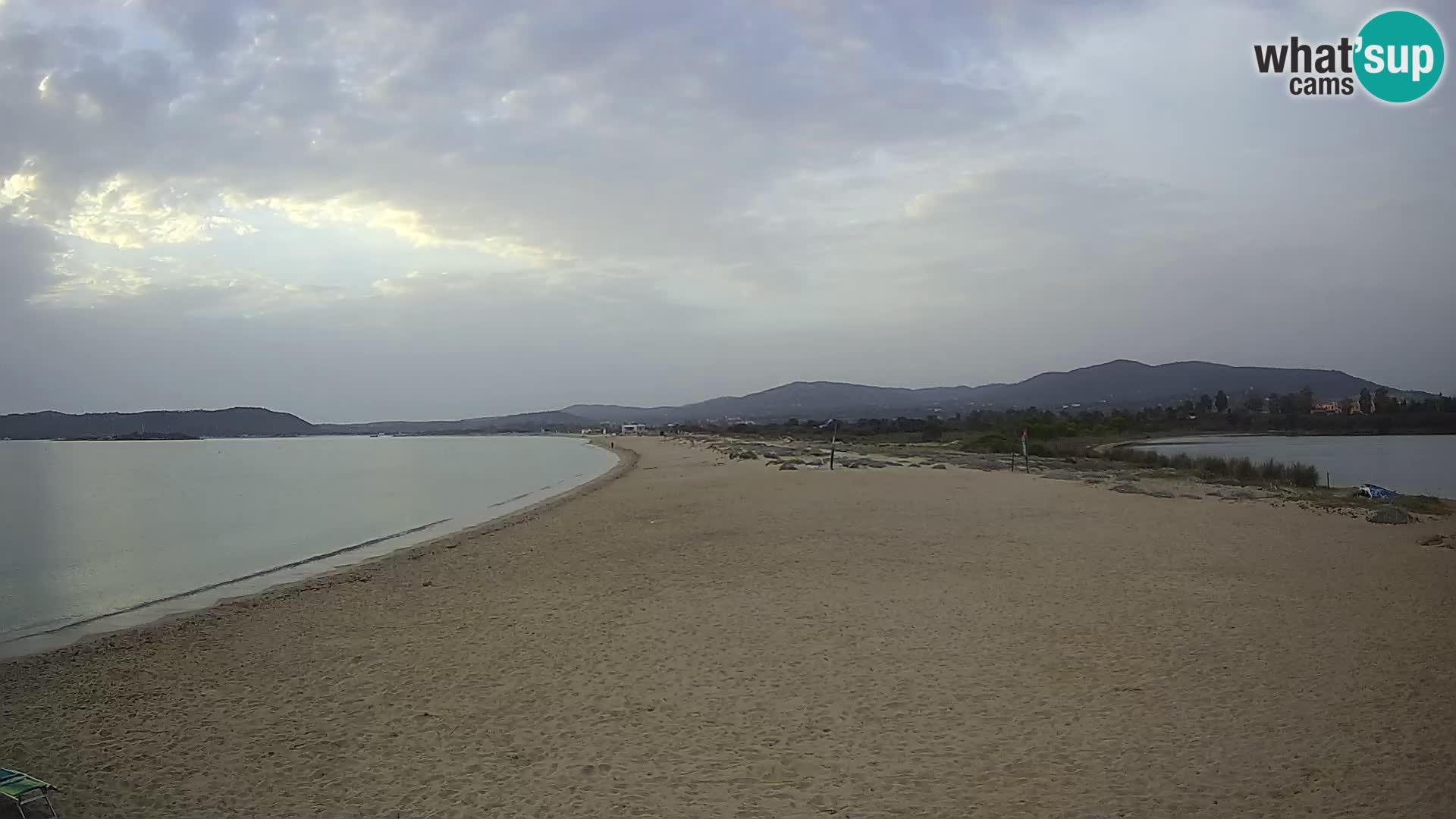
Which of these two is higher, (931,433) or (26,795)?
(931,433)

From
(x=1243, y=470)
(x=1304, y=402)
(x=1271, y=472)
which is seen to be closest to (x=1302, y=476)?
(x=1271, y=472)

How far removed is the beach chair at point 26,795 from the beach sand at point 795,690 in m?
0.20

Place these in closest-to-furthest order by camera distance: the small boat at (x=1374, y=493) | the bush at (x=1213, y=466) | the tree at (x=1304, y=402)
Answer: the small boat at (x=1374, y=493), the bush at (x=1213, y=466), the tree at (x=1304, y=402)

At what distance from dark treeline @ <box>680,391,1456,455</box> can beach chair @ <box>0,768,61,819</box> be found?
59.7 m

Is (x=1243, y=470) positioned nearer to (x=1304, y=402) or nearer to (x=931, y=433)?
(x=931, y=433)

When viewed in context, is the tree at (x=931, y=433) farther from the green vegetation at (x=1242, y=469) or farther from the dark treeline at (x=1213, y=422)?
the green vegetation at (x=1242, y=469)

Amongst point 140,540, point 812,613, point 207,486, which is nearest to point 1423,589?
point 812,613

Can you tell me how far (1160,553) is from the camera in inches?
436

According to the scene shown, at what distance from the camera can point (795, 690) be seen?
5.95 m

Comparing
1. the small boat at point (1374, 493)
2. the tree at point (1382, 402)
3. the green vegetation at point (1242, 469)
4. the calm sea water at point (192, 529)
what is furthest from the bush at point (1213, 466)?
the tree at point (1382, 402)

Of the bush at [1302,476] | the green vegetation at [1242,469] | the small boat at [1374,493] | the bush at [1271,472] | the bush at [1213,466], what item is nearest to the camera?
the small boat at [1374,493]

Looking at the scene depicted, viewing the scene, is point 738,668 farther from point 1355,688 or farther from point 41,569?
point 41,569

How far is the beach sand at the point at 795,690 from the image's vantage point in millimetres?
4410

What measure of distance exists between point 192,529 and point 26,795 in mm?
18805
